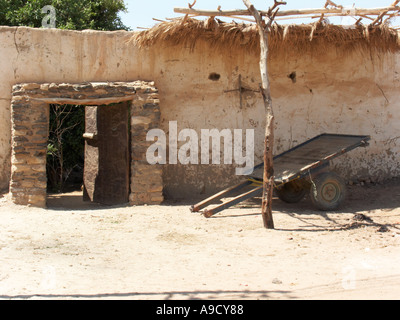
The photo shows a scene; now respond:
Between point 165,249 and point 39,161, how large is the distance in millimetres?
3023

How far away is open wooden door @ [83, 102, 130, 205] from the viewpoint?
8.35 meters

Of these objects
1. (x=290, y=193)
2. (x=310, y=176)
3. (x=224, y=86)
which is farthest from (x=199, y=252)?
(x=224, y=86)

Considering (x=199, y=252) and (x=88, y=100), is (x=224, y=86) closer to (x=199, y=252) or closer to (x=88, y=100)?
(x=88, y=100)

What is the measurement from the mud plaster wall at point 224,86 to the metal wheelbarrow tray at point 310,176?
99 centimetres

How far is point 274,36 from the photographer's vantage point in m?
8.12

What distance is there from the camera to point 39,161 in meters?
7.60

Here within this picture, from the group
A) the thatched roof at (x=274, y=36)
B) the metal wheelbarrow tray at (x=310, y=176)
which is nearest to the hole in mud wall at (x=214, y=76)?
the thatched roof at (x=274, y=36)

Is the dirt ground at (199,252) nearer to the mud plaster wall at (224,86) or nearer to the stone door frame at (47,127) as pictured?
the stone door frame at (47,127)

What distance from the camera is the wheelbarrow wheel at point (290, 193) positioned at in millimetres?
7953

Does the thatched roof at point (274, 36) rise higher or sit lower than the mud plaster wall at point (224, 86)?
higher

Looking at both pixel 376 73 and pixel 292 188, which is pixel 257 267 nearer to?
pixel 292 188

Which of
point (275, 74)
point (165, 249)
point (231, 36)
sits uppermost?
point (231, 36)

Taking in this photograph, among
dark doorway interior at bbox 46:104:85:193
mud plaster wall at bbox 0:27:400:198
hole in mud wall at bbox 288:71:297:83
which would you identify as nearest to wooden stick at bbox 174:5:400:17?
mud plaster wall at bbox 0:27:400:198

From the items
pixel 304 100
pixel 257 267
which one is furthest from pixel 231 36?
pixel 257 267
